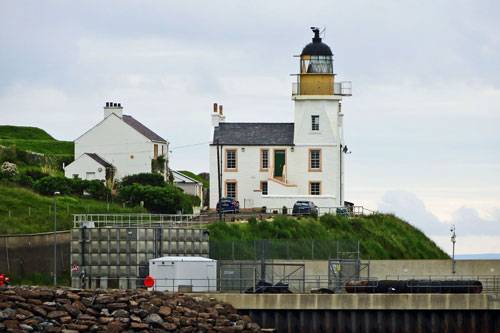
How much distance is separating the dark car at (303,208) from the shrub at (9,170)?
20.7 metres

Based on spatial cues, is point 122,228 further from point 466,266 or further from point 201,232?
point 466,266

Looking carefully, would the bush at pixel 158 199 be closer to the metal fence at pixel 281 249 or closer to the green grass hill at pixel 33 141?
the metal fence at pixel 281 249

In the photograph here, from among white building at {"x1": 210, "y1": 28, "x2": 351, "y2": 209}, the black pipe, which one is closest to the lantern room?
white building at {"x1": 210, "y1": 28, "x2": 351, "y2": 209}

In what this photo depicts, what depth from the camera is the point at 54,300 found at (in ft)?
165

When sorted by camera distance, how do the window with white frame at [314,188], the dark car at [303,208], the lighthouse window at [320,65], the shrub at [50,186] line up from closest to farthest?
the dark car at [303,208] < the shrub at [50,186] < the window with white frame at [314,188] < the lighthouse window at [320,65]

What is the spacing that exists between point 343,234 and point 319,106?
14185mm

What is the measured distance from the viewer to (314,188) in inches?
3275

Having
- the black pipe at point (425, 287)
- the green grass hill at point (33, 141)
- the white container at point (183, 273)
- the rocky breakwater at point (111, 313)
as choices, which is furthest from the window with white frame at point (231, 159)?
the rocky breakwater at point (111, 313)

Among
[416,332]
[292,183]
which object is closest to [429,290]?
[416,332]

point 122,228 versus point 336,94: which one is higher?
point 336,94

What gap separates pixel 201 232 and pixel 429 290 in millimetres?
13581

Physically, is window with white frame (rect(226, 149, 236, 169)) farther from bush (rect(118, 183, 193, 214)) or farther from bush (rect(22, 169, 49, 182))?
bush (rect(22, 169, 49, 182))

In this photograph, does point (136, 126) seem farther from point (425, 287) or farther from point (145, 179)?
point (425, 287)

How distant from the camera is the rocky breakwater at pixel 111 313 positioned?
48531 mm
